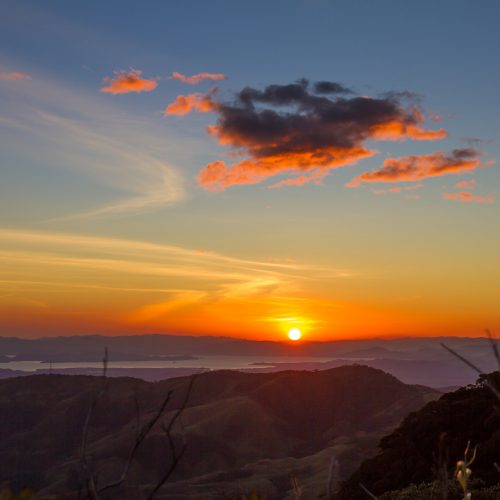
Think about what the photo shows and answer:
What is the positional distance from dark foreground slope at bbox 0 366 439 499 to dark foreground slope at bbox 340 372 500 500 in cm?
3999

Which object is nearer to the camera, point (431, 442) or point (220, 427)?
point (431, 442)

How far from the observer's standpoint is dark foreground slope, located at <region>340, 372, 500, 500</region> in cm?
3566

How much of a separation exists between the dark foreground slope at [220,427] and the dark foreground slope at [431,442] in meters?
40.0

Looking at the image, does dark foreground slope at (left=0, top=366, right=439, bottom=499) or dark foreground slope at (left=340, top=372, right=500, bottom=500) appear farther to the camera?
dark foreground slope at (left=0, top=366, right=439, bottom=499)

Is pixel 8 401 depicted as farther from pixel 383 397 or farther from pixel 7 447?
pixel 383 397

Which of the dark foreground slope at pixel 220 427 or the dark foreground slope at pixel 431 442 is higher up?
the dark foreground slope at pixel 431 442

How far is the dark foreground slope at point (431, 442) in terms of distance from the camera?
3566 cm

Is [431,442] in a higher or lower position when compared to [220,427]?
higher

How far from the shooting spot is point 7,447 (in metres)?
128

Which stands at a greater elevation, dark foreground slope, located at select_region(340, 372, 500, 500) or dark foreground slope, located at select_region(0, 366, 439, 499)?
dark foreground slope, located at select_region(340, 372, 500, 500)

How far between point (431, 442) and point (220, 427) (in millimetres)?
90915

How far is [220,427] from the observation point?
12594 centimetres

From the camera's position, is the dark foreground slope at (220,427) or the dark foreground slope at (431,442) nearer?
the dark foreground slope at (431,442)

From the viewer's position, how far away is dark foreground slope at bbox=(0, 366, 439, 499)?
96.5 meters
